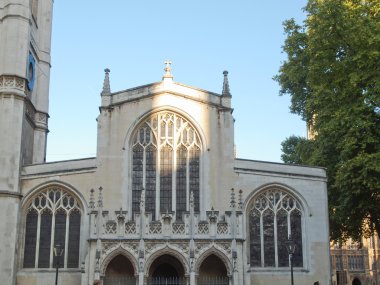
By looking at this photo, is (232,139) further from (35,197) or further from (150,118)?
(35,197)

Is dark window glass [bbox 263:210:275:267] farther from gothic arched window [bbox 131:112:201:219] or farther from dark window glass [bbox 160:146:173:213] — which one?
dark window glass [bbox 160:146:173:213]

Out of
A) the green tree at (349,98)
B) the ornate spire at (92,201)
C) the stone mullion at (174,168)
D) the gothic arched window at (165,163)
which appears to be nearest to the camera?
the green tree at (349,98)

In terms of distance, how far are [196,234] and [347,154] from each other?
7.56m

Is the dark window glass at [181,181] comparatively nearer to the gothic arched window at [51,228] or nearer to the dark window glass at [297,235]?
the gothic arched window at [51,228]

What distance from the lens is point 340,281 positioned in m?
66.8

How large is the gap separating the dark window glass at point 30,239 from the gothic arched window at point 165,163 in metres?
4.81

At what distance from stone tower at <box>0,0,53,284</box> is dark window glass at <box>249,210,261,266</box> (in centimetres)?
1101

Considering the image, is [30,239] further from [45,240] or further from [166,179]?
[166,179]

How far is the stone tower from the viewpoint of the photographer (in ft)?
81.8

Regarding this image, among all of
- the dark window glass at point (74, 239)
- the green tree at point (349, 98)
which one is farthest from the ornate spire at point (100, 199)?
the green tree at point (349, 98)

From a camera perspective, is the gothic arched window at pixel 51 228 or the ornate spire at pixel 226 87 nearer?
the gothic arched window at pixel 51 228

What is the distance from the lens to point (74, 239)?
997 inches

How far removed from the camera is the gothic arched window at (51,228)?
25203 millimetres

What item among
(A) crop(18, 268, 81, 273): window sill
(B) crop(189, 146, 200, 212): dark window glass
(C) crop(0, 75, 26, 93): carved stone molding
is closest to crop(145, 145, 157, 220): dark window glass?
(B) crop(189, 146, 200, 212): dark window glass
